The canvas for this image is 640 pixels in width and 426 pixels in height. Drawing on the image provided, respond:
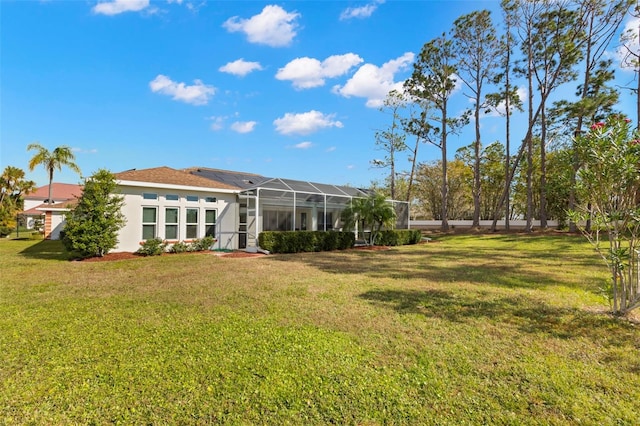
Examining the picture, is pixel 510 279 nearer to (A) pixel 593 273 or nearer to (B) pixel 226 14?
(A) pixel 593 273

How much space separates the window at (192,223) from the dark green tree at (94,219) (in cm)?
274

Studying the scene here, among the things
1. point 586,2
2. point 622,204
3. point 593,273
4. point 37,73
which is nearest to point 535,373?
point 622,204

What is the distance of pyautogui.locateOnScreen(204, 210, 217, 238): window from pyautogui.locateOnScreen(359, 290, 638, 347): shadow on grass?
9936 mm

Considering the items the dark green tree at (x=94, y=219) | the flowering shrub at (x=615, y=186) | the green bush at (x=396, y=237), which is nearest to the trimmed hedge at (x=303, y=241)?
the green bush at (x=396, y=237)

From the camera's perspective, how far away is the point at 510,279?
7.74 meters

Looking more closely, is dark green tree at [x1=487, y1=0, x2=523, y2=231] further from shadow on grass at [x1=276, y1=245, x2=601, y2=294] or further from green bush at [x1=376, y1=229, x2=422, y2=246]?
shadow on grass at [x1=276, y1=245, x2=601, y2=294]

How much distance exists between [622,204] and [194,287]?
25.8ft

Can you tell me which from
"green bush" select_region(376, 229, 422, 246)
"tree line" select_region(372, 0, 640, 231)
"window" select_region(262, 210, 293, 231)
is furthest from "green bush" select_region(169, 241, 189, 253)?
"tree line" select_region(372, 0, 640, 231)

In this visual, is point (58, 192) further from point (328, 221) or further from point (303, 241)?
point (303, 241)

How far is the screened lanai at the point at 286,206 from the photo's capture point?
552 inches

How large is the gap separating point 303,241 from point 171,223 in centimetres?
587

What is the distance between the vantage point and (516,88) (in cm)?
2455

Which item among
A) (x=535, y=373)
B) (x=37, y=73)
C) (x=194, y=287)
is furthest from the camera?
(x=37, y=73)

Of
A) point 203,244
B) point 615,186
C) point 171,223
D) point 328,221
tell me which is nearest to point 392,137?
point 328,221
